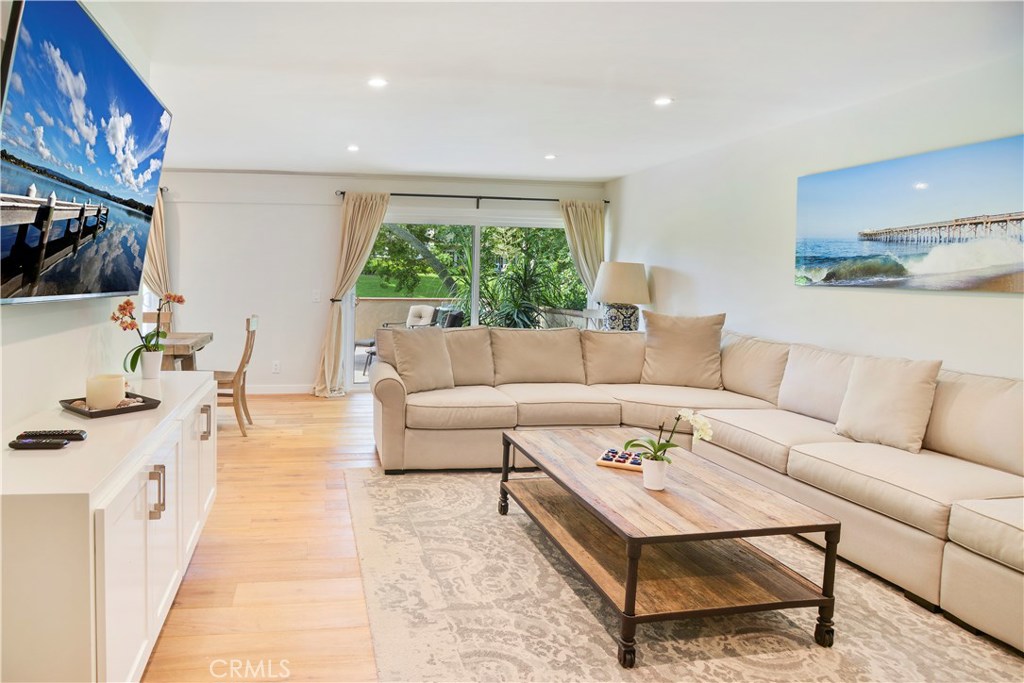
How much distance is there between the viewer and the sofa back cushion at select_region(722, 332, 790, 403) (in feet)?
15.5

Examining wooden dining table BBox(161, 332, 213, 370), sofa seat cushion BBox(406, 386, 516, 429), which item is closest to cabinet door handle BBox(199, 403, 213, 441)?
sofa seat cushion BBox(406, 386, 516, 429)

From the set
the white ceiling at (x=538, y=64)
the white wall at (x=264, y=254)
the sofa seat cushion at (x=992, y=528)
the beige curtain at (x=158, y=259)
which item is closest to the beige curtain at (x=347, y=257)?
the white wall at (x=264, y=254)

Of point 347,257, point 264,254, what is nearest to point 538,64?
point 347,257

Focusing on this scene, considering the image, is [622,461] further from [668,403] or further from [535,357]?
[535,357]

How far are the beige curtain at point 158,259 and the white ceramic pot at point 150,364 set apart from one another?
436 cm

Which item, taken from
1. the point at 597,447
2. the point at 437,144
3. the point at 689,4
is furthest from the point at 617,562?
the point at 437,144

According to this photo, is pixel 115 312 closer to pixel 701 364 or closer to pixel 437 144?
pixel 437 144

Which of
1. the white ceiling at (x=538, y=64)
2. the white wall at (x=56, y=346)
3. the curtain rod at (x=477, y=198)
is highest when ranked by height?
the white ceiling at (x=538, y=64)

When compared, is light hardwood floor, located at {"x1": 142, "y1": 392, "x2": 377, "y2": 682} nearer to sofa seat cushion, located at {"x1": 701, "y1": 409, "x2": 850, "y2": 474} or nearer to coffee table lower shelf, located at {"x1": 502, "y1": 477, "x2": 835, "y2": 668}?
coffee table lower shelf, located at {"x1": 502, "y1": 477, "x2": 835, "y2": 668}

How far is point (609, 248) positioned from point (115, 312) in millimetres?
5582

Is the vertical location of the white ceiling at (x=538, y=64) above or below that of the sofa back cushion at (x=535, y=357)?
above

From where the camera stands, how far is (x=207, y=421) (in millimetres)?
3082

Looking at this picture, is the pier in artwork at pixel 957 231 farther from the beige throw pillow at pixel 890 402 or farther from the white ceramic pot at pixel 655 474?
the white ceramic pot at pixel 655 474

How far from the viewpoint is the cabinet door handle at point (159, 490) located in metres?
2.07
